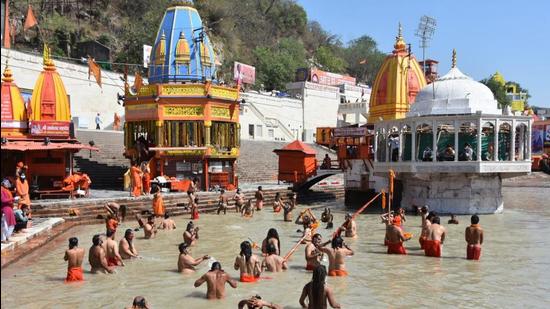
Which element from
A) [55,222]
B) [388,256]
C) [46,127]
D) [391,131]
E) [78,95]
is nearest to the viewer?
[388,256]

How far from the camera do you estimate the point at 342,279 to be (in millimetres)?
10375

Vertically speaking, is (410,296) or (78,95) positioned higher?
(78,95)

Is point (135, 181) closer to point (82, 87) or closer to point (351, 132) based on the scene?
point (351, 132)

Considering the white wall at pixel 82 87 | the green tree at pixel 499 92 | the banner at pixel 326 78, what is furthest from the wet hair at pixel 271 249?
the green tree at pixel 499 92

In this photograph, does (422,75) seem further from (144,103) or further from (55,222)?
(55,222)

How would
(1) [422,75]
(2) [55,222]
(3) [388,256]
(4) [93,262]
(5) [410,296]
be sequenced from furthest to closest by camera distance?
(1) [422,75] → (2) [55,222] → (3) [388,256] → (4) [93,262] → (5) [410,296]

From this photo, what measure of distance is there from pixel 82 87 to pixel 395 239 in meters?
28.4

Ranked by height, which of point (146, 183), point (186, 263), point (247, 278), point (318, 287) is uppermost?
point (146, 183)

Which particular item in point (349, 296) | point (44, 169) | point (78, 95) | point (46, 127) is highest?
point (78, 95)

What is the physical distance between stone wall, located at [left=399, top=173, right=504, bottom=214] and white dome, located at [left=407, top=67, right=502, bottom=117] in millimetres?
2495

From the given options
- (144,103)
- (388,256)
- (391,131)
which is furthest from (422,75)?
(388,256)

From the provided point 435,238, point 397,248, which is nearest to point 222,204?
point 397,248

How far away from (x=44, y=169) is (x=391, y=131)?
13876 mm

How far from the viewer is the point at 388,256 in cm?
1276
